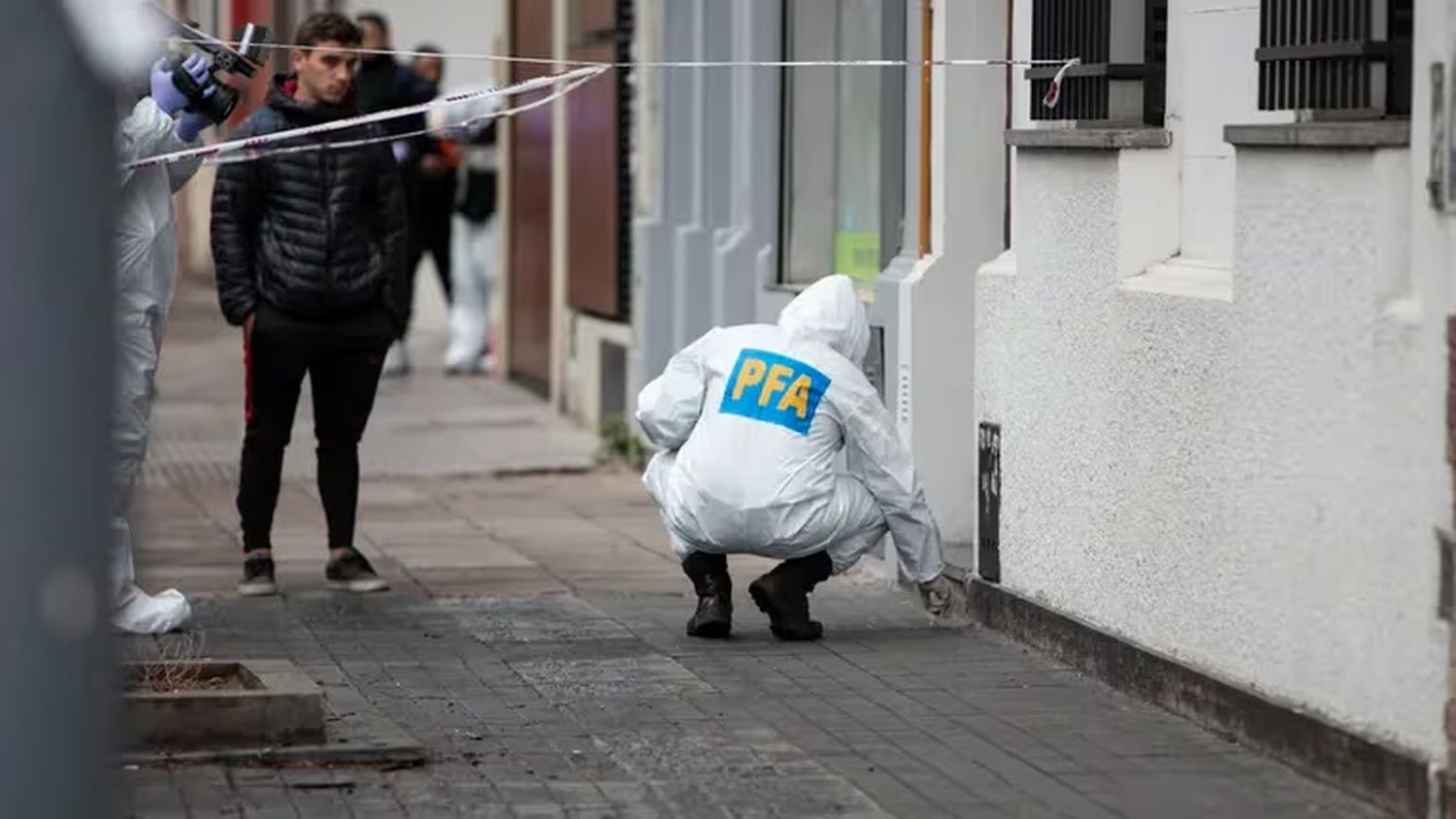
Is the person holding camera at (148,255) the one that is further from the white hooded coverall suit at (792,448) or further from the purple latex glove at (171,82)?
the white hooded coverall suit at (792,448)

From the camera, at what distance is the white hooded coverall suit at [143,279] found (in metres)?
8.92

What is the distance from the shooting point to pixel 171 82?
30.3ft

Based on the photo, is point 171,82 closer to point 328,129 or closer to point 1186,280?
point 328,129

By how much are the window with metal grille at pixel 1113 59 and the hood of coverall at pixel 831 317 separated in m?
0.84

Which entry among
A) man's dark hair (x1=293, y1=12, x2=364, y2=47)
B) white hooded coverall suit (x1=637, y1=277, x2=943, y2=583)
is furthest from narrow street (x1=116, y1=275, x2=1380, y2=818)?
man's dark hair (x1=293, y1=12, x2=364, y2=47)

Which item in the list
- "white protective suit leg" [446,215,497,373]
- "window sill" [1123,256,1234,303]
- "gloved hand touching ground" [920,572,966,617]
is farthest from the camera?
"white protective suit leg" [446,215,497,373]

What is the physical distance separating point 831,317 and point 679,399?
52cm

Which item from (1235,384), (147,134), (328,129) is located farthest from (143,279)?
(1235,384)

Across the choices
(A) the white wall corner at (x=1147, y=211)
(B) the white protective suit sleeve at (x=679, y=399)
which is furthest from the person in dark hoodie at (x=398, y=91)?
(A) the white wall corner at (x=1147, y=211)

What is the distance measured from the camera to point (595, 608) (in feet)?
33.3

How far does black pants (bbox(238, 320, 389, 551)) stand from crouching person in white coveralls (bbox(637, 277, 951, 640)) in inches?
52.5

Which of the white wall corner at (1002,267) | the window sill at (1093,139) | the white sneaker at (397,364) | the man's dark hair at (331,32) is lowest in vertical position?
the white sneaker at (397,364)

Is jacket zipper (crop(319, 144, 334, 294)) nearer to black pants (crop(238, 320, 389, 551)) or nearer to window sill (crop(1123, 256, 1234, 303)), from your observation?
black pants (crop(238, 320, 389, 551))

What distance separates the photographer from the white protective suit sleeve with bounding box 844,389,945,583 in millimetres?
9203
